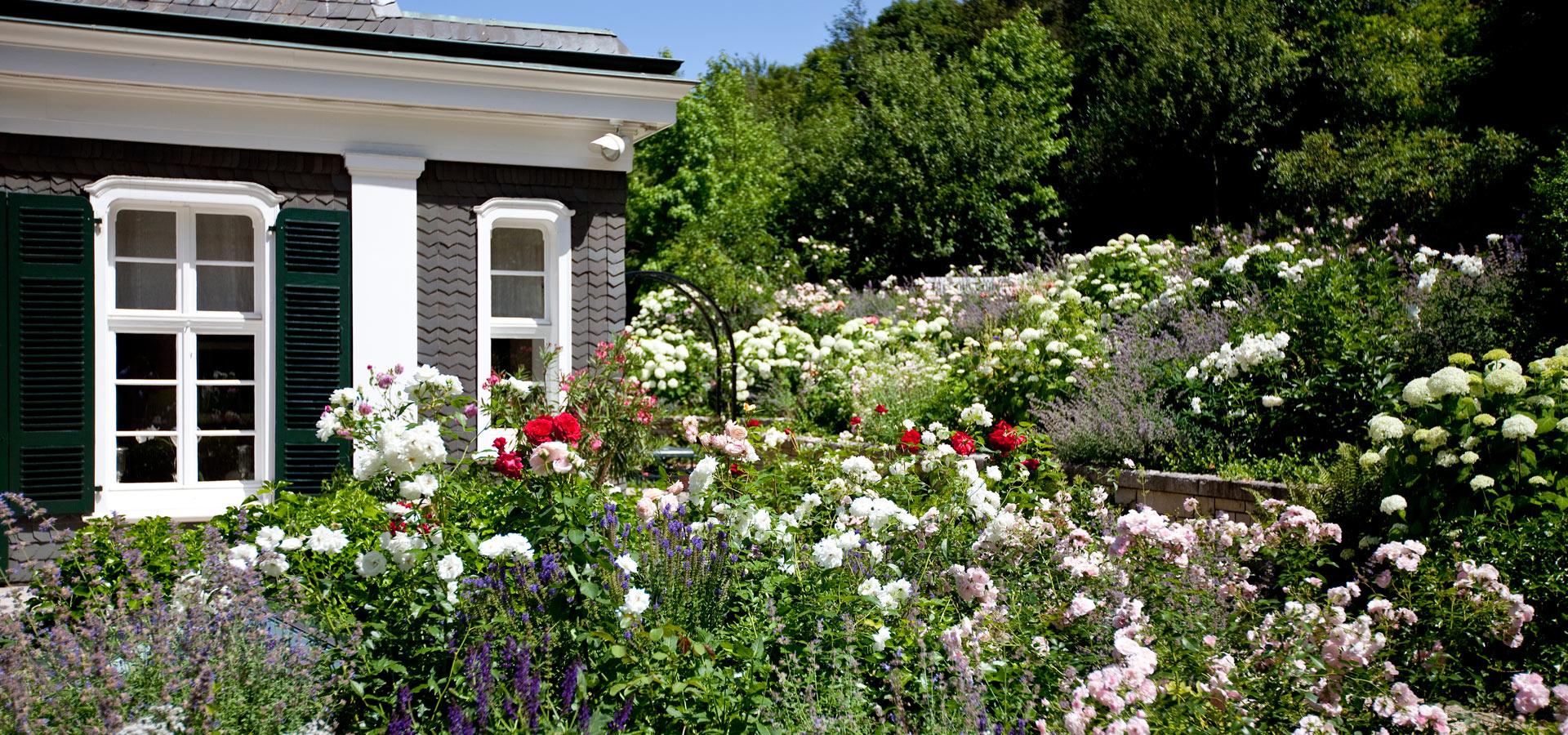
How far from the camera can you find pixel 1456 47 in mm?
16703

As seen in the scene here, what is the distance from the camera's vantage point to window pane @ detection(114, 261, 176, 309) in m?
5.44

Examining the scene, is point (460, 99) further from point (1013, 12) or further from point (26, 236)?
point (1013, 12)

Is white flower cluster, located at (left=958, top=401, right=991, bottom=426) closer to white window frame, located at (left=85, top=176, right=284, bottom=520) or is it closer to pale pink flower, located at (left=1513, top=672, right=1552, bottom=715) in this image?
pale pink flower, located at (left=1513, top=672, right=1552, bottom=715)

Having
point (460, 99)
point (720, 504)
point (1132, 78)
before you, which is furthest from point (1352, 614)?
point (1132, 78)

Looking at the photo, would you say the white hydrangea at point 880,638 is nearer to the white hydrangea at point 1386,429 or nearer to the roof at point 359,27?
the white hydrangea at point 1386,429

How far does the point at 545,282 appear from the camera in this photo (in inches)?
246

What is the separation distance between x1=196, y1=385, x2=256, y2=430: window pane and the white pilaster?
1.94 feet

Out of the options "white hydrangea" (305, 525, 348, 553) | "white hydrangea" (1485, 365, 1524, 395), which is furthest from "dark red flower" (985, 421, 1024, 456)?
"white hydrangea" (305, 525, 348, 553)

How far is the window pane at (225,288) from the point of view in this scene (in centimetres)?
557

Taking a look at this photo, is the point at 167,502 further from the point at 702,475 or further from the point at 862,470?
the point at 862,470

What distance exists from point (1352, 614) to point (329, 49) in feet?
18.2

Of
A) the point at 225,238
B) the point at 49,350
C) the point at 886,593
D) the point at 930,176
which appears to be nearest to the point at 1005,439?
the point at 886,593

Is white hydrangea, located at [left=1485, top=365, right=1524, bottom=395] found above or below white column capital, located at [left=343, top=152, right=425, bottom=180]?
below

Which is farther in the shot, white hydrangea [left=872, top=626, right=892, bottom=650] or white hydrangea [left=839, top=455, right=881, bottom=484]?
white hydrangea [left=839, top=455, right=881, bottom=484]
